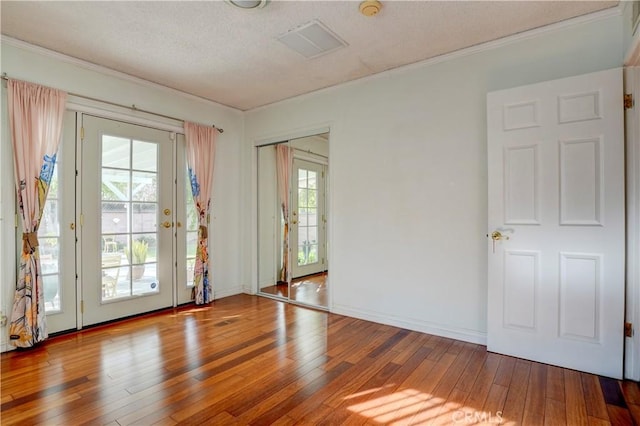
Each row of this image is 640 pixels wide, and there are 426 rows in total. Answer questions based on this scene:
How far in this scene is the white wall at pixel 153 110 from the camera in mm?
2857

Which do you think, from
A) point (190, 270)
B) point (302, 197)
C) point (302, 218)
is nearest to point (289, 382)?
point (190, 270)

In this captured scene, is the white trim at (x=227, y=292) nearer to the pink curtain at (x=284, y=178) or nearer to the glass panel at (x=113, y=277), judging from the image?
the pink curtain at (x=284, y=178)

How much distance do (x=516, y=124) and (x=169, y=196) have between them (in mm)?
3757

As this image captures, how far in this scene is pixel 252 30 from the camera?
2736mm

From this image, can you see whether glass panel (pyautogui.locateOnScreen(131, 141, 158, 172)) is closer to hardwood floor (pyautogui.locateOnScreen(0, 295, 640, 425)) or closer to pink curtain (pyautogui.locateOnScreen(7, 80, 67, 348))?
pink curtain (pyautogui.locateOnScreen(7, 80, 67, 348))

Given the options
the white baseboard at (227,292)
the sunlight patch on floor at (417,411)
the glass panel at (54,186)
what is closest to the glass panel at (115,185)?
the glass panel at (54,186)

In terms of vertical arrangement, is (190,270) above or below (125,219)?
below

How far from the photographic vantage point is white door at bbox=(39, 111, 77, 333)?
3.13 metres

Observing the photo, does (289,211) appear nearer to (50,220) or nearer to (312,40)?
(312,40)

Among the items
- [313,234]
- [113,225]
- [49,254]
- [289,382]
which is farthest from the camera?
[313,234]

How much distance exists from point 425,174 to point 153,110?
3.19m

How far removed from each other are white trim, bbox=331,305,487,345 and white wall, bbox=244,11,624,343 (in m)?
0.01

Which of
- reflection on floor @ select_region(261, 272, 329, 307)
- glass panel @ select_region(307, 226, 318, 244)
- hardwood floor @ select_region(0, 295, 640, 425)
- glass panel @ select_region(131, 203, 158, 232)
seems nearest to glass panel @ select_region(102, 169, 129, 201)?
glass panel @ select_region(131, 203, 158, 232)

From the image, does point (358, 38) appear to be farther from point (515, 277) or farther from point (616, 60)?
point (515, 277)
